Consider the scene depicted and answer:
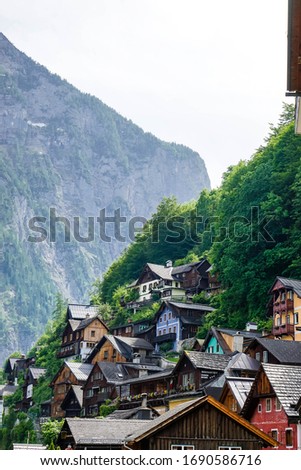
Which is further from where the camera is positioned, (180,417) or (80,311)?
(80,311)

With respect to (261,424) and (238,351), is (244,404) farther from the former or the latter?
(238,351)

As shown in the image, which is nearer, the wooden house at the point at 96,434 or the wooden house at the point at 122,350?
the wooden house at the point at 96,434

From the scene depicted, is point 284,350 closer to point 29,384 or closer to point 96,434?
point 96,434

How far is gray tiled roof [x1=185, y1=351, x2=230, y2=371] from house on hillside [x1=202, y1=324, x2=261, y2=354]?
4240 millimetres

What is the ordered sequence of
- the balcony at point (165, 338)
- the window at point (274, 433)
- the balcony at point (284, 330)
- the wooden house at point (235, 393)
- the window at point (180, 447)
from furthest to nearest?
1. the balcony at point (165, 338)
2. the balcony at point (284, 330)
3. the wooden house at point (235, 393)
4. the window at point (274, 433)
5. the window at point (180, 447)

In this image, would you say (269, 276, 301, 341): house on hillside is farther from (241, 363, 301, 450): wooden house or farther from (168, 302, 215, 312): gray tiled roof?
(241, 363, 301, 450): wooden house

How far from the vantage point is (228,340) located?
68500 mm

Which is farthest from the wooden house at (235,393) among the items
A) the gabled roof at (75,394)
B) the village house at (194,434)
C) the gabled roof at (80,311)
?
the gabled roof at (80,311)

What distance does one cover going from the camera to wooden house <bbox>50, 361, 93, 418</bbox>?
278 ft

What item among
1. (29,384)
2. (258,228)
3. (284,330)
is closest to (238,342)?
(284,330)

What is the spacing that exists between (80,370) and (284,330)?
28.0 m

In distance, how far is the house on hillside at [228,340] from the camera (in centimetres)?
6588

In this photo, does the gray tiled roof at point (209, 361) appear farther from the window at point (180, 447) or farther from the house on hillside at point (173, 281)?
the house on hillside at point (173, 281)

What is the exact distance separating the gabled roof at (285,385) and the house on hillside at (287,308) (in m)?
23.1
